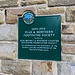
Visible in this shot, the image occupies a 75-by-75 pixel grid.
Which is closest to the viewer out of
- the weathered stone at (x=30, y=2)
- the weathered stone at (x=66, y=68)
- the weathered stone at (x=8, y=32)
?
the weathered stone at (x=66, y=68)

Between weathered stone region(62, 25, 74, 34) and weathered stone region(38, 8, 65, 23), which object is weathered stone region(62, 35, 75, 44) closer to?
weathered stone region(62, 25, 74, 34)

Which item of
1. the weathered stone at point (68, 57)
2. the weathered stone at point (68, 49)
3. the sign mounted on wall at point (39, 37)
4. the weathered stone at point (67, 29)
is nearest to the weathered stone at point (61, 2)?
the sign mounted on wall at point (39, 37)

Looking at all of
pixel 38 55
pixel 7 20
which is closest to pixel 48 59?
pixel 38 55

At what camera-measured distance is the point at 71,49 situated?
74.1 inches

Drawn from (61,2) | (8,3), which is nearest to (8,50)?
(8,3)

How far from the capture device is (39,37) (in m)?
2.02

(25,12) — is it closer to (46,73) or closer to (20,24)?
(20,24)

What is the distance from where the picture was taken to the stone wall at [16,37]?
1.90 m

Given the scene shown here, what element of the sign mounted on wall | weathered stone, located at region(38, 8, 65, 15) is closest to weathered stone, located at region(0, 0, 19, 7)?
the sign mounted on wall

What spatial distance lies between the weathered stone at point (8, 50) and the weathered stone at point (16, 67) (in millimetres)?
72

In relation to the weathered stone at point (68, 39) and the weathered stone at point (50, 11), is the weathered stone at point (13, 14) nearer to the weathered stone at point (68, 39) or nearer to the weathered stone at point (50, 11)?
the weathered stone at point (50, 11)

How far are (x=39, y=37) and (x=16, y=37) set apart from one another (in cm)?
A: 34

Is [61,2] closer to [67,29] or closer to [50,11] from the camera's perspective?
[50,11]

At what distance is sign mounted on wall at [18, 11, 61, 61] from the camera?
1.95 m
